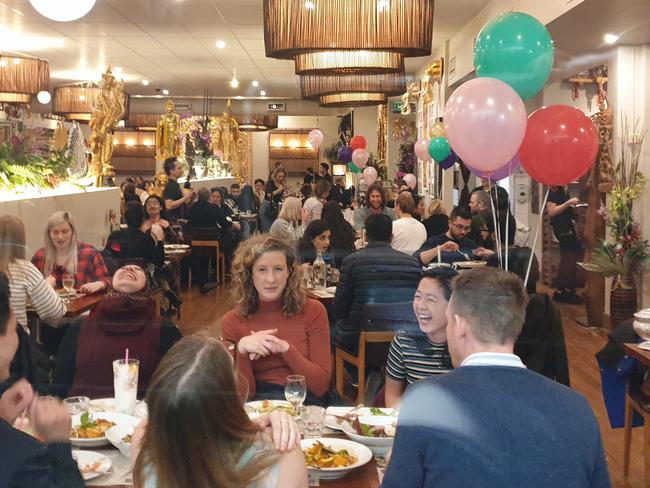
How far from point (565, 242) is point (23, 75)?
5900 millimetres

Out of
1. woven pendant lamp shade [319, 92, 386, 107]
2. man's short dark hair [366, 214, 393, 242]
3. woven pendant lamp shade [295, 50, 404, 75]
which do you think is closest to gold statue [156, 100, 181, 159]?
woven pendant lamp shade [319, 92, 386, 107]

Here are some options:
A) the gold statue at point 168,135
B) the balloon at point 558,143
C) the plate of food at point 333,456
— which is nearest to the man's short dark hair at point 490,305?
the plate of food at point 333,456

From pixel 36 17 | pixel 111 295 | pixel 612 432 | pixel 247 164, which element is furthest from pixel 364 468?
pixel 247 164

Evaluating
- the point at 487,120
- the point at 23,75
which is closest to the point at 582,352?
the point at 487,120

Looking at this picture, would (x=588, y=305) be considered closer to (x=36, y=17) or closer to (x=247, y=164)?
(x=36, y=17)

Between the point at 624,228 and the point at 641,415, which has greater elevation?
the point at 624,228

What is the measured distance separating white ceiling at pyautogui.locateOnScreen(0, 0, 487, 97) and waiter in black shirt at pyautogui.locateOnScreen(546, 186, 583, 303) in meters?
2.19

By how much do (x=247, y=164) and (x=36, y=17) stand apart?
12.7 metres

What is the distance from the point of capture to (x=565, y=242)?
943cm

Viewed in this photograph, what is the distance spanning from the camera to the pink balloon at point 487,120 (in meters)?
3.78

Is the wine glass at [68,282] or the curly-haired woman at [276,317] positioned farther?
the wine glass at [68,282]

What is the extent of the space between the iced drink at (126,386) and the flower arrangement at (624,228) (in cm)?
544

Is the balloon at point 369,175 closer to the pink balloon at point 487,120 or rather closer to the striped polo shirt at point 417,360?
the pink balloon at point 487,120

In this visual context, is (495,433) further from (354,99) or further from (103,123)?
(103,123)
